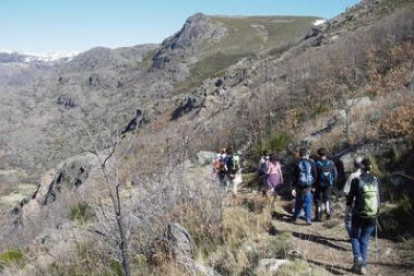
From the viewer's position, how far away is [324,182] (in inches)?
382

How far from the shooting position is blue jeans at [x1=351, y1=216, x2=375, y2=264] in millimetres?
6574

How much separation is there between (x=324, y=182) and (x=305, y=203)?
59 centimetres

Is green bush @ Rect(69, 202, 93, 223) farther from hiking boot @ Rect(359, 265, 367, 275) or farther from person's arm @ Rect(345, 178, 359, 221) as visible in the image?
hiking boot @ Rect(359, 265, 367, 275)

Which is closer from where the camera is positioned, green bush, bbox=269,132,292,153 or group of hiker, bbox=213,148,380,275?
group of hiker, bbox=213,148,380,275

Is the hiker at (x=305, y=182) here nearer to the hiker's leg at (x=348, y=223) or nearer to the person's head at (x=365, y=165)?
the hiker's leg at (x=348, y=223)

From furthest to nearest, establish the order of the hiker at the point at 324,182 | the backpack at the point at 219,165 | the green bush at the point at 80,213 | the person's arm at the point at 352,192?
the backpack at the point at 219,165 < the hiker at the point at 324,182 < the green bush at the point at 80,213 < the person's arm at the point at 352,192

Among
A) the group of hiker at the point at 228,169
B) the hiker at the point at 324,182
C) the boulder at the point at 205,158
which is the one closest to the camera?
the hiker at the point at 324,182

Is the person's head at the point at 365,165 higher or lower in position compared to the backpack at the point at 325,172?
higher

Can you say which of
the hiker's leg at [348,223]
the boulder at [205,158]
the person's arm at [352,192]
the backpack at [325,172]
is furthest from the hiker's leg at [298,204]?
the boulder at [205,158]

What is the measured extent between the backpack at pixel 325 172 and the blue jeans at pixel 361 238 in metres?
2.94

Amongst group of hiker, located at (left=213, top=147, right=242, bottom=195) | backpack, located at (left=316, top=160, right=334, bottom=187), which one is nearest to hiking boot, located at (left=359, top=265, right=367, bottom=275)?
backpack, located at (left=316, top=160, right=334, bottom=187)

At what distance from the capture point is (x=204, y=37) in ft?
594

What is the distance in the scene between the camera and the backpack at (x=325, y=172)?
9.58 meters

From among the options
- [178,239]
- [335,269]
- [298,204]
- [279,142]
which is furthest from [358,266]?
[279,142]
